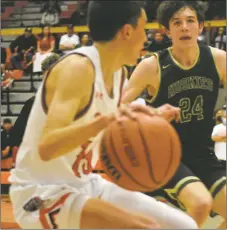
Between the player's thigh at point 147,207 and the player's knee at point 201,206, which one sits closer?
the player's thigh at point 147,207

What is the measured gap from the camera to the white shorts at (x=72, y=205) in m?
1.91

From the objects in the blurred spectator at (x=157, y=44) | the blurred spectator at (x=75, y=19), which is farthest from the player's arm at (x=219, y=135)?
the blurred spectator at (x=75, y=19)

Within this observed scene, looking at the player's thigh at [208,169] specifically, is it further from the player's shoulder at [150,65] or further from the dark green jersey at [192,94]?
the player's shoulder at [150,65]

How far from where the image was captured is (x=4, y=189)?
521 cm

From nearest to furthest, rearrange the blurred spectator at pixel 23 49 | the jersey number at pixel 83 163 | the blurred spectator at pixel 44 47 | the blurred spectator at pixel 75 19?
1. the jersey number at pixel 83 163
2. the blurred spectator at pixel 44 47
3. the blurred spectator at pixel 23 49
4. the blurred spectator at pixel 75 19

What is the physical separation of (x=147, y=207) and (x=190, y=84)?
0.91 meters

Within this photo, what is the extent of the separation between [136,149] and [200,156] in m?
0.96

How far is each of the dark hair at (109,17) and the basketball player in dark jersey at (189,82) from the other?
0.68m

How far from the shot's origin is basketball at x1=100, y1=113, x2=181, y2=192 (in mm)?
1844

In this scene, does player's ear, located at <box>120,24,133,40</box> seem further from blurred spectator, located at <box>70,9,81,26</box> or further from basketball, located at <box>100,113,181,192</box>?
blurred spectator, located at <box>70,9,81,26</box>

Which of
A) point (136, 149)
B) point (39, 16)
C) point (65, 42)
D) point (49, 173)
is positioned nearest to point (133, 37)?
point (136, 149)

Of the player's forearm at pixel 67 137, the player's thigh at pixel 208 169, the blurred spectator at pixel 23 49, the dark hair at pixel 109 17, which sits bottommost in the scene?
the player's thigh at pixel 208 169

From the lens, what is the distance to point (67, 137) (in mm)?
1782

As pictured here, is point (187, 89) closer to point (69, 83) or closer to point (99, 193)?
point (99, 193)
